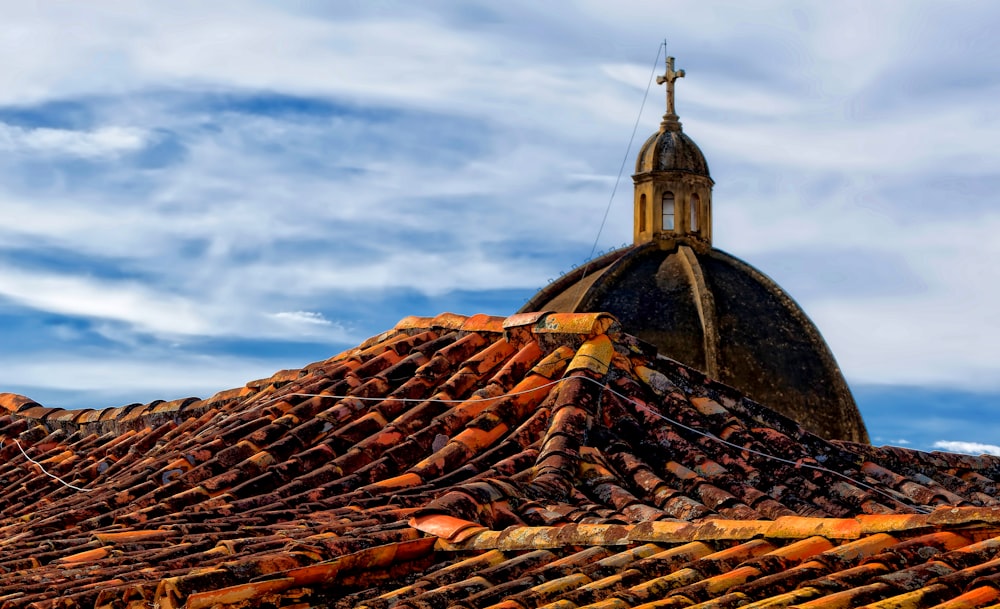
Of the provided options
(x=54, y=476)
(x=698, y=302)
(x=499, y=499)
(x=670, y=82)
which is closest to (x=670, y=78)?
(x=670, y=82)

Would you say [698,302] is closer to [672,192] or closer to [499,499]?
[672,192]

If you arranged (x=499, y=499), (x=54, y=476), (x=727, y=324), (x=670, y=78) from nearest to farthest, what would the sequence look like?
(x=499, y=499), (x=54, y=476), (x=727, y=324), (x=670, y=78)

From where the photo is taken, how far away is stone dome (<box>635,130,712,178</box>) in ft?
67.5

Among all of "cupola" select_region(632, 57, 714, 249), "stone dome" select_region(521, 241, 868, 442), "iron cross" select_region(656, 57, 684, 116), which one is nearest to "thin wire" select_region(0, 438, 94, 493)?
"stone dome" select_region(521, 241, 868, 442)

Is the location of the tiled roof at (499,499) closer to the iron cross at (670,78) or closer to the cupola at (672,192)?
the cupola at (672,192)

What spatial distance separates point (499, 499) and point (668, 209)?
13875 millimetres

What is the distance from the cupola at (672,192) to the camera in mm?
20312

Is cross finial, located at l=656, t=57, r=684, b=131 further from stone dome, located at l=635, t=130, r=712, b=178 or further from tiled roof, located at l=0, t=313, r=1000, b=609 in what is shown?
tiled roof, located at l=0, t=313, r=1000, b=609

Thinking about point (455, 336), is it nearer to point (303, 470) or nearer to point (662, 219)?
point (303, 470)

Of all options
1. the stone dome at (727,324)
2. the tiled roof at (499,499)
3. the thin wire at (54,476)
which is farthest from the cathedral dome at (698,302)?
the thin wire at (54,476)

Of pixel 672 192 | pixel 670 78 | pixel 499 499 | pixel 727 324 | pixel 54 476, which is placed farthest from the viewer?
pixel 670 78

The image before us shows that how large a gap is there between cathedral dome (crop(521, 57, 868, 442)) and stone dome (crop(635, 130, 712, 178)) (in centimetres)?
2

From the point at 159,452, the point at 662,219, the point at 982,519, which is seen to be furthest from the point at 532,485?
the point at 662,219

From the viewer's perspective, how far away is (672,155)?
811 inches
